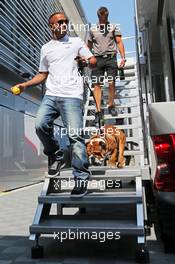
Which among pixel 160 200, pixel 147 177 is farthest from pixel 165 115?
pixel 147 177

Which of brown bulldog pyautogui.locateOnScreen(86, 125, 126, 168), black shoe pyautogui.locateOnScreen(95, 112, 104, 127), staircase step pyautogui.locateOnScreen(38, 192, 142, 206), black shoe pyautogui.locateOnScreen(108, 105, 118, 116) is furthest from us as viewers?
black shoe pyautogui.locateOnScreen(108, 105, 118, 116)

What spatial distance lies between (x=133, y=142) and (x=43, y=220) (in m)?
3.34

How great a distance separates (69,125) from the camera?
4.50 m

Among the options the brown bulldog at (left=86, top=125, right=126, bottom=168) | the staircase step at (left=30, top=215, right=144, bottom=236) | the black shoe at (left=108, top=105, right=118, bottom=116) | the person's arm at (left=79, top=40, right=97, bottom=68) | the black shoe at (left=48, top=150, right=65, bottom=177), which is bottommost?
the staircase step at (left=30, top=215, right=144, bottom=236)

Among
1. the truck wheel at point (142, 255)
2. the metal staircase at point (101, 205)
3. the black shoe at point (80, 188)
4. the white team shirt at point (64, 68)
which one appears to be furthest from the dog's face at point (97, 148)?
the truck wheel at point (142, 255)

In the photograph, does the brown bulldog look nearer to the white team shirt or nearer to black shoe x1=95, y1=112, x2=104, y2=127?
black shoe x1=95, y1=112, x2=104, y2=127

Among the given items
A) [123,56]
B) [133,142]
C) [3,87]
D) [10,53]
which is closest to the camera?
[133,142]

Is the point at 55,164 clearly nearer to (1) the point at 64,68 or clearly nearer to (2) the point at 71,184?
(2) the point at 71,184

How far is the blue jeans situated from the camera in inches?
175

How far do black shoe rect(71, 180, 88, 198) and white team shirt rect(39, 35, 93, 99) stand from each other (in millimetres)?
884

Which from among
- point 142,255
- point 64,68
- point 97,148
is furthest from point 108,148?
point 142,255

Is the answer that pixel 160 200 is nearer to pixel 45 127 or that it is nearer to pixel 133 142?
pixel 45 127

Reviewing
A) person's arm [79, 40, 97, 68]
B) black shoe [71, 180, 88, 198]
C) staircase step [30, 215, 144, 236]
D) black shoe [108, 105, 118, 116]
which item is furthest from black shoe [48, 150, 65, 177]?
black shoe [108, 105, 118, 116]

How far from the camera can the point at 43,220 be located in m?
4.24
